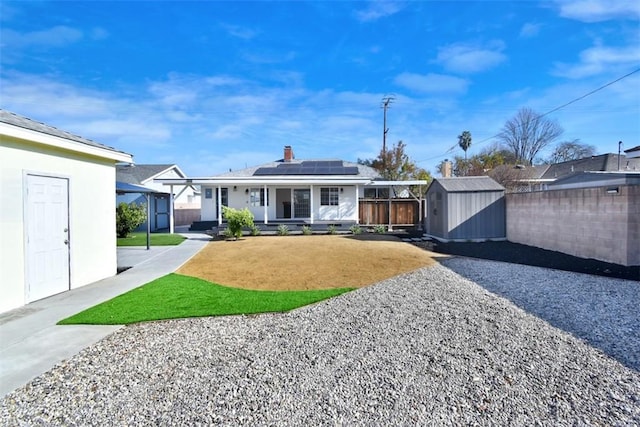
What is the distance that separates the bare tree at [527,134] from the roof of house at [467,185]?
29.6m

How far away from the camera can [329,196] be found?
1948 cm

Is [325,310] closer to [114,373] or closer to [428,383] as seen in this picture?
[428,383]

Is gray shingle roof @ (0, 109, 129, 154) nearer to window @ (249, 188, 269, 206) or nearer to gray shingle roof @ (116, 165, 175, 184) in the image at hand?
window @ (249, 188, 269, 206)

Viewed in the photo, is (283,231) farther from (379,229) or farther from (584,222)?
(584,222)

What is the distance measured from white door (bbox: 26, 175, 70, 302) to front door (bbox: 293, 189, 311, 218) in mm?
13991

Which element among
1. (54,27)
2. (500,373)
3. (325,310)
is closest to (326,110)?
(54,27)

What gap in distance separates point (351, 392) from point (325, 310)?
223 cm

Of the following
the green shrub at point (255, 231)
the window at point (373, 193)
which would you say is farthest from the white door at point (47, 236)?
the window at point (373, 193)

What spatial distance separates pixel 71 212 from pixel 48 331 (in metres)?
3.18

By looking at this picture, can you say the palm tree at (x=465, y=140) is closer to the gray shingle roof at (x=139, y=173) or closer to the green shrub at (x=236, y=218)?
the gray shingle roof at (x=139, y=173)

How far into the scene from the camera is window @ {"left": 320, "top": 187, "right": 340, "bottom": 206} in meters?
19.4

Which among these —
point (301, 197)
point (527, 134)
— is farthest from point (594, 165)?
point (301, 197)

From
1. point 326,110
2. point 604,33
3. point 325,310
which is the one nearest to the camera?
point 325,310

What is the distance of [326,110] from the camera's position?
87.9 feet
